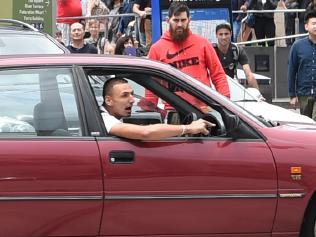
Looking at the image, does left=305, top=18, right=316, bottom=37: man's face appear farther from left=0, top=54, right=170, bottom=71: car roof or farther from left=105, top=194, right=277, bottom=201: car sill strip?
left=105, top=194, right=277, bottom=201: car sill strip

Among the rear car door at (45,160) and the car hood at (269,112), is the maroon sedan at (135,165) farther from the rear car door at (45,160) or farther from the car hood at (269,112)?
the car hood at (269,112)

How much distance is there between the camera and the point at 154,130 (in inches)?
166

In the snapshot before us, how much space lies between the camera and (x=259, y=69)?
47.7ft

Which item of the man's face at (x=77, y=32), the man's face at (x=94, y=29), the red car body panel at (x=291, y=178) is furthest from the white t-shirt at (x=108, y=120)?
the man's face at (x=94, y=29)

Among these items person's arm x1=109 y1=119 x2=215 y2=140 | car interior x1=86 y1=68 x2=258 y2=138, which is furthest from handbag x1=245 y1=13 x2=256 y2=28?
person's arm x1=109 y1=119 x2=215 y2=140

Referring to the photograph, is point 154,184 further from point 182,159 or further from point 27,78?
point 27,78

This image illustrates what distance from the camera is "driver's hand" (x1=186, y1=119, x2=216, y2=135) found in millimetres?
4246

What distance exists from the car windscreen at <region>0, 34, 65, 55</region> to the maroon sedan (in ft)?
9.46

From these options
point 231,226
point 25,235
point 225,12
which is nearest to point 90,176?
point 25,235

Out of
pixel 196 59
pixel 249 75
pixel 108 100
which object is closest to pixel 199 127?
pixel 108 100

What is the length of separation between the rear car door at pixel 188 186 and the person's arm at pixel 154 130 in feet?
0.15

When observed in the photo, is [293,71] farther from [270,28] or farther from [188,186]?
[270,28]

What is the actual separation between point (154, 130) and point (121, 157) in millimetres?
273

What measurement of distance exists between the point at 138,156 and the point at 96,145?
0.27 metres
